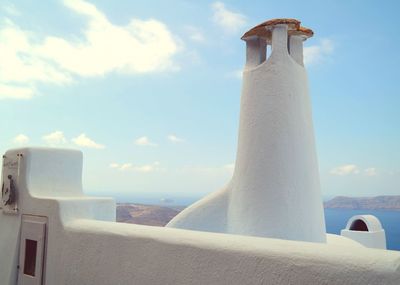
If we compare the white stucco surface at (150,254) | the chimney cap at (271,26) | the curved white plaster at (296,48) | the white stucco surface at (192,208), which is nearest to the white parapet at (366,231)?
the white stucco surface at (192,208)

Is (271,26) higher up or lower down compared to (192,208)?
higher up

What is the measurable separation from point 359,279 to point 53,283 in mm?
4553

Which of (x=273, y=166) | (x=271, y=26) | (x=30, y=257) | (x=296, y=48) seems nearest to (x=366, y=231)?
(x=273, y=166)

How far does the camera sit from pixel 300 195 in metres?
6.88

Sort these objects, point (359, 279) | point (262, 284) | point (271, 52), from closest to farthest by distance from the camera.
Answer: point (359, 279), point (262, 284), point (271, 52)

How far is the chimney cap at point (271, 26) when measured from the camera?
24.2ft

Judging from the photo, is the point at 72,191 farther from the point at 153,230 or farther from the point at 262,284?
the point at 262,284

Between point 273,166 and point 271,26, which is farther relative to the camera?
point 271,26

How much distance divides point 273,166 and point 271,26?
2681 millimetres

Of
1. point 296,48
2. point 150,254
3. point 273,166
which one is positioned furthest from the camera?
point 296,48

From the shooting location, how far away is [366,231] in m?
11.0

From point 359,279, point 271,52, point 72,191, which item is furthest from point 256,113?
point 359,279

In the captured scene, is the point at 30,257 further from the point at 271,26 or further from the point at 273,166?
the point at 271,26

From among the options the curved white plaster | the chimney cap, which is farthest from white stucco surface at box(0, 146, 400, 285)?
the curved white plaster
